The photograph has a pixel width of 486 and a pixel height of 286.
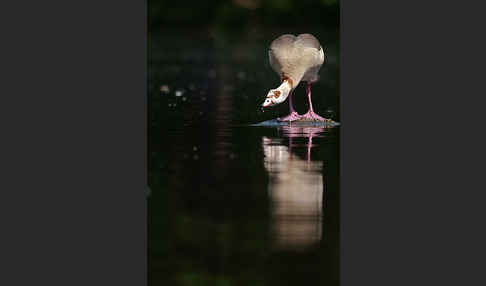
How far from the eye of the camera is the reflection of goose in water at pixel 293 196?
777 cm

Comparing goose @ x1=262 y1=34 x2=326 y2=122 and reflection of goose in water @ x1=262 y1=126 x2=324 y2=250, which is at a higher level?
goose @ x1=262 y1=34 x2=326 y2=122

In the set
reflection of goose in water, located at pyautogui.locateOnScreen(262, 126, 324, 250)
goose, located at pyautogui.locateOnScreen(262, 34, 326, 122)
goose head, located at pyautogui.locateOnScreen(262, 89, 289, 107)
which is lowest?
reflection of goose in water, located at pyautogui.locateOnScreen(262, 126, 324, 250)

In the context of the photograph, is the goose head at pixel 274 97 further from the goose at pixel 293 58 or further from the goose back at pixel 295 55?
the goose back at pixel 295 55

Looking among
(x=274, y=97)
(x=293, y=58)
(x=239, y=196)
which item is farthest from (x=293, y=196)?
(x=293, y=58)

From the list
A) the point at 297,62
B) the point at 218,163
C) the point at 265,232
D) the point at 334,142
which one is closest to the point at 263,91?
the point at 297,62

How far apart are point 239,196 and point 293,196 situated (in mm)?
463

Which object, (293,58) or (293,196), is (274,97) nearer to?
(293,58)

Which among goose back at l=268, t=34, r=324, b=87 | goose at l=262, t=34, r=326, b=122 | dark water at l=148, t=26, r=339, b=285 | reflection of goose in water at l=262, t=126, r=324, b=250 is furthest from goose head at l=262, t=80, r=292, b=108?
reflection of goose in water at l=262, t=126, r=324, b=250

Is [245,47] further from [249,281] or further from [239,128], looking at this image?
[249,281]

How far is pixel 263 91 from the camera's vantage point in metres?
18.8

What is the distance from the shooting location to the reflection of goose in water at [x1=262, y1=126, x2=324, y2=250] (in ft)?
25.5

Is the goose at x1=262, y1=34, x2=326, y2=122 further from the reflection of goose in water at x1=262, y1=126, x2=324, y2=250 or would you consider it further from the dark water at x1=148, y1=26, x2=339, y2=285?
the reflection of goose in water at x1=262, y1=126, x2=324, y2=250

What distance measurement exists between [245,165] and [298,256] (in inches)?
124

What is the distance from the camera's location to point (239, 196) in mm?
8984
